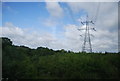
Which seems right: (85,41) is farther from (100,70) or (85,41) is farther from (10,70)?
(10,70)

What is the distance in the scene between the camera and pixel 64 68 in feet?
29.9

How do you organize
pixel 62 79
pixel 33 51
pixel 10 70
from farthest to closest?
pixel 33 51
pixel 62 79
pixel 10 70

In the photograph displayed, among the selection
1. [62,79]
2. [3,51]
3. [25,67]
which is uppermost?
[3,51]

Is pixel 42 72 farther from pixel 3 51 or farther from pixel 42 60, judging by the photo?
pixel 3 51

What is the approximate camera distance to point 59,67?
9.16m

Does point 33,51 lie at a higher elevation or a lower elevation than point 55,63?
higher

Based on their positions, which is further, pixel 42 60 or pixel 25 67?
pixel 42 60

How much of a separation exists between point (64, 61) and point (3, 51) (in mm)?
2939

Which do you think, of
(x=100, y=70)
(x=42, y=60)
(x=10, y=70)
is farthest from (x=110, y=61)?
(x=10, y=70)

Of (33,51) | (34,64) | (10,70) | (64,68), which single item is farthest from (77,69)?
(33,51)

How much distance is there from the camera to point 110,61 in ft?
31.7

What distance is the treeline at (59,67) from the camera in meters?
8.30

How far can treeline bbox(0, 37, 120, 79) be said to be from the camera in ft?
27.2

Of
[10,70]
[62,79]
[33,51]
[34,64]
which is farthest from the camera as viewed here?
[33,51]
